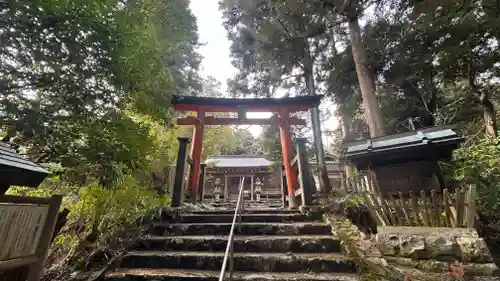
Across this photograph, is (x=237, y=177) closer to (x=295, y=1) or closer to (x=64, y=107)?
(x=295, y=1)

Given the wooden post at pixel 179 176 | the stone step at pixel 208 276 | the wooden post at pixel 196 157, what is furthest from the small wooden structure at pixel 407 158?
the wooden post at pixel 196 157

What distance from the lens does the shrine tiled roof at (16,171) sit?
7.52 feet

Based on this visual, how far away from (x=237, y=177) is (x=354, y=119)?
8.26 m

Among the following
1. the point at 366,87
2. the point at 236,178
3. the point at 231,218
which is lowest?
the point at 231,218

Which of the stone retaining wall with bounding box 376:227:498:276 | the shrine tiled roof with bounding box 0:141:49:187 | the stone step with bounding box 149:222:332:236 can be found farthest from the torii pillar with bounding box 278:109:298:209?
the shrine tiled roof with bounding box 0:141:49:187

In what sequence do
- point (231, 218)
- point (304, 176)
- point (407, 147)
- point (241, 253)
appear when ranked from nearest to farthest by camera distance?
1. point (241, 253)
2. point (231, 218)
3. point (407, 147)
4. point (304, 176)

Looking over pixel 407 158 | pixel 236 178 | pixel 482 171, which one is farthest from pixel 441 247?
pixel 236 178

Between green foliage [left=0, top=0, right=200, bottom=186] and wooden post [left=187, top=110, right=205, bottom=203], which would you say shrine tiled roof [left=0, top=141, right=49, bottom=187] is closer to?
green foliage [left=0, top=0, right=200, bottom=186]

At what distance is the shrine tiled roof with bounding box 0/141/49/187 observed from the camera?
2293 millimetres

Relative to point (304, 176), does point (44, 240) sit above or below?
below

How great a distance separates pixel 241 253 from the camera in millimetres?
3795

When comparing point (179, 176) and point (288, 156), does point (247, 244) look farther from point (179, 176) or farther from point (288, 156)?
point (288, 156)

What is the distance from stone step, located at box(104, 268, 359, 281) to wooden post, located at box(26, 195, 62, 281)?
0.78 metres

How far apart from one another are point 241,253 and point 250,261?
317mm
